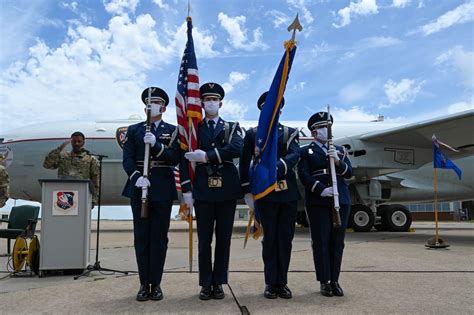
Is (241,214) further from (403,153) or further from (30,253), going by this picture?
(30,253)

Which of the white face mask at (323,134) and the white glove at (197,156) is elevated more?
the white face mask at (323,134)

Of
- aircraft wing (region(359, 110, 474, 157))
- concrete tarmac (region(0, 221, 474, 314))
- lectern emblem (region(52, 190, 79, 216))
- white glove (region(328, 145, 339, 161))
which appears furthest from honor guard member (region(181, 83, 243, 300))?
aircraft wing (region(359, 110, 474, 157))

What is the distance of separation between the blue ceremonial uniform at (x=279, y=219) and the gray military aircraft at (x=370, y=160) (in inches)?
291

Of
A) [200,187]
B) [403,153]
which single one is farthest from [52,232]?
[403,153]

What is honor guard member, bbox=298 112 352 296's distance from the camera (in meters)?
3.65

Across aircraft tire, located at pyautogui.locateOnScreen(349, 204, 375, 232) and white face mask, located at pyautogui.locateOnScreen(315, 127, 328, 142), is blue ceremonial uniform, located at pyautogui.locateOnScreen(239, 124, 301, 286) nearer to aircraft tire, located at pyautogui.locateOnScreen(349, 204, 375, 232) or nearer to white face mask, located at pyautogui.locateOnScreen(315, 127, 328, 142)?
white face mask, located at pyautogui.locateOnScreen(315, 127, 328, 142)

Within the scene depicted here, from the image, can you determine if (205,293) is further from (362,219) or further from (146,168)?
(362,219)

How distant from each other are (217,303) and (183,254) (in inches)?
137

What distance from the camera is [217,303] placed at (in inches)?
131

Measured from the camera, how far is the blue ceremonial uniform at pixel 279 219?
357cm

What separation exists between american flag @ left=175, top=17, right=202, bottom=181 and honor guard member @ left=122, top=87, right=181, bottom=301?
0.14 metres

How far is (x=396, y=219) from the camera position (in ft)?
41.8

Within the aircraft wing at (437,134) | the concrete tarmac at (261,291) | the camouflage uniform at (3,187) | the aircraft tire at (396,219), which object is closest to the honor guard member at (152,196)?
the concrete tarmac at (261,291)

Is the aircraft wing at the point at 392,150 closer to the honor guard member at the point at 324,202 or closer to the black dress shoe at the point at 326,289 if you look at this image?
the honor guard member at the point at 324,202
